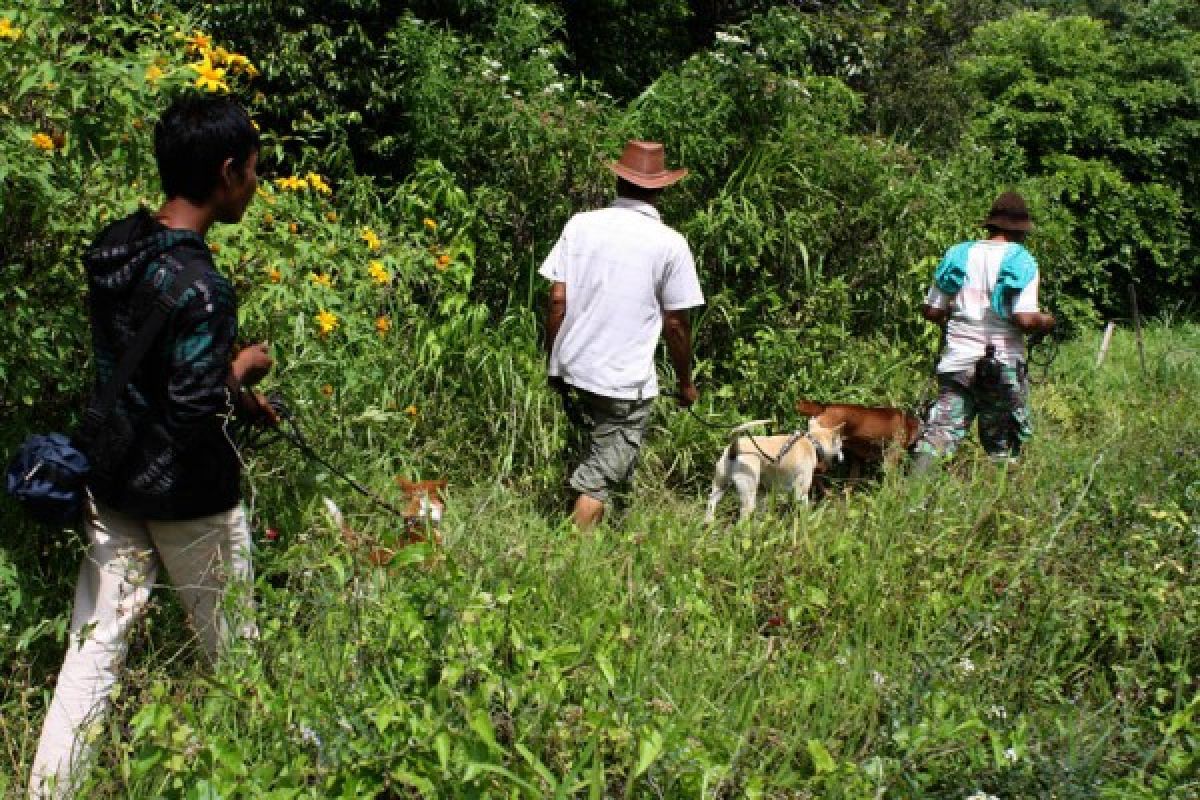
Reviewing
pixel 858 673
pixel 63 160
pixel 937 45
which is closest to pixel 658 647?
pixel 858 673

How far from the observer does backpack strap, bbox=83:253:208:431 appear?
284 cm

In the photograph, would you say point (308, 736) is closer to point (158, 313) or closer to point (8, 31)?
point (158, 313)

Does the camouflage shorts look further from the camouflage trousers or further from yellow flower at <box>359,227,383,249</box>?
the camouflage trousers

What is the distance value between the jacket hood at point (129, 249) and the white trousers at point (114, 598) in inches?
22.4

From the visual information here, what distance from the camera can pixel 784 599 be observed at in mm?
4090

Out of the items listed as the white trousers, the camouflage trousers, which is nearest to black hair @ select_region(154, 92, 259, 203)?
the white trousers

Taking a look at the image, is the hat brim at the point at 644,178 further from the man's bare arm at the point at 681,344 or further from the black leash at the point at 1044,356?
the black leash at the point at 1044,356

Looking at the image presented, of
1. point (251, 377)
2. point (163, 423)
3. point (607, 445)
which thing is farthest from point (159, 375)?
point (607, 445)

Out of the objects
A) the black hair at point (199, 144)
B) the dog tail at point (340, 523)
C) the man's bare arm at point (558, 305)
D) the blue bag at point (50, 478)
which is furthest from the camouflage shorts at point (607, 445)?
the blue bag at point (50, 478)

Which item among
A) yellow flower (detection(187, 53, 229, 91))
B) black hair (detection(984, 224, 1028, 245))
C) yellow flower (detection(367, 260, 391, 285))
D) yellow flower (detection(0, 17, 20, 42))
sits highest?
yellow flower (detection(0, 17, 20, 42))

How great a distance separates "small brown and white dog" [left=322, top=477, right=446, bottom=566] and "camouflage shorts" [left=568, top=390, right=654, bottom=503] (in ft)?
1.99

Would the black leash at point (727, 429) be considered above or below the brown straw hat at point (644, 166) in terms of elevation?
below

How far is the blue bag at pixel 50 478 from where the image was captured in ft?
9.58

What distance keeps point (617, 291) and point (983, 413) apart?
208cm
